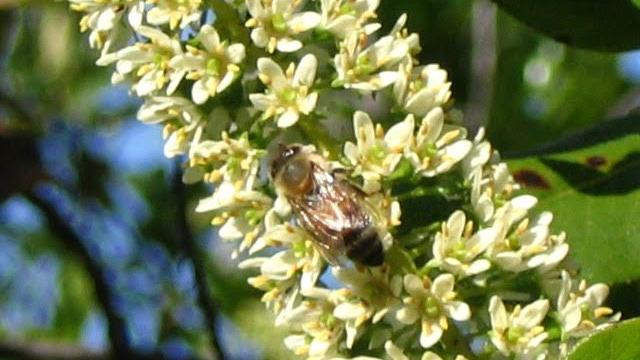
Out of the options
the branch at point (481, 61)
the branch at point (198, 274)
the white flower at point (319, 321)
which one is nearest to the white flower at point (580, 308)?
the white flower at point (319, 321)

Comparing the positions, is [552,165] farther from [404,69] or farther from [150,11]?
[150,11]

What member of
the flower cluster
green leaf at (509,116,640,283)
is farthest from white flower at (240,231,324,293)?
green leaf at (509,116,640,283)

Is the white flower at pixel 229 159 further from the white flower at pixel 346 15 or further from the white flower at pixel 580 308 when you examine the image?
the white flower at pixel 580 308

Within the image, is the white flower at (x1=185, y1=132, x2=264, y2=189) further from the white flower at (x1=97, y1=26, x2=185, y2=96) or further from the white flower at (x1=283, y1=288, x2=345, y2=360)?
the white flower at (x1=283, y1=288, x2=345, y2=360)

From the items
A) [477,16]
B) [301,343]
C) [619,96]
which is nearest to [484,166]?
[301,343]

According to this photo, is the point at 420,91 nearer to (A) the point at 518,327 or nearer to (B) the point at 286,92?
(B) the point at 286,92

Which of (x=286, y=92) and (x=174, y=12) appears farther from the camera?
(x=174, y=12)

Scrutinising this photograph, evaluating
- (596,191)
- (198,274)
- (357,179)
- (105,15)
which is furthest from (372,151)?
(198,274)
